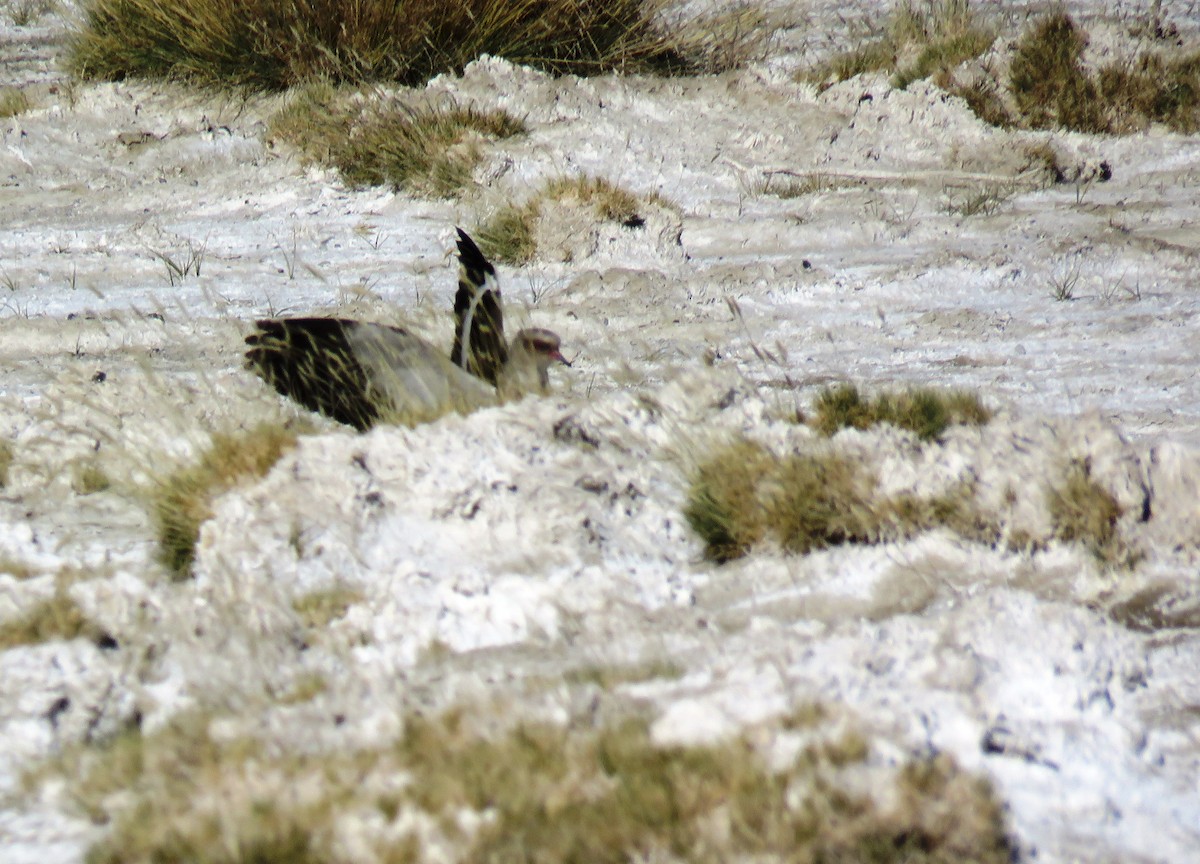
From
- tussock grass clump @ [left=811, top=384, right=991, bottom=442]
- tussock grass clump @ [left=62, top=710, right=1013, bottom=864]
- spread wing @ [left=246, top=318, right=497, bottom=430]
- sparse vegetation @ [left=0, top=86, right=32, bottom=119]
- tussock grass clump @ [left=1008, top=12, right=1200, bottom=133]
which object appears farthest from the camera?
sparse vegetation @ [left=0, top=86, right=32, bottom=119]

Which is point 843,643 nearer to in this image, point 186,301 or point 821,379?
point 821,379

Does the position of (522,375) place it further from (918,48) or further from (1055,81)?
(918,48)

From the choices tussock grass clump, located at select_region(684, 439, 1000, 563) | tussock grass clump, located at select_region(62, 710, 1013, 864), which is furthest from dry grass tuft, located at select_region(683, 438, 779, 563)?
tussock grass clump, located at select_region(62, 710, 1013, 864)

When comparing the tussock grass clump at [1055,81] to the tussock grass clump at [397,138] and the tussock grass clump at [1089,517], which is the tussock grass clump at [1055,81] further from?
the tussock grass clump at [1089,517]

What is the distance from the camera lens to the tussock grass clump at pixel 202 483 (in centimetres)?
331

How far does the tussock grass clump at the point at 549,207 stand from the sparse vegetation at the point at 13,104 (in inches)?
125

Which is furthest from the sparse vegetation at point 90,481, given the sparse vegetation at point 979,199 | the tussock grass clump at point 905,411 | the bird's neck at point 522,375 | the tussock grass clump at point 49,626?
the sparse vegetation at point 979,199

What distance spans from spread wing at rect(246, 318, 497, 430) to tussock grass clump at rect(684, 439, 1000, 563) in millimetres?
902

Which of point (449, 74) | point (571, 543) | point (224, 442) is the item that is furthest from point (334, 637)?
point (449, 74)

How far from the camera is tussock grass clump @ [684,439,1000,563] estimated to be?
125 inches

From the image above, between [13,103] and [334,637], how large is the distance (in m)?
5.57

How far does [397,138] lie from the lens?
20.9ft

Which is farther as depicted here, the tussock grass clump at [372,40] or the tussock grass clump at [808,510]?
the tussock grass clump at [372,40]

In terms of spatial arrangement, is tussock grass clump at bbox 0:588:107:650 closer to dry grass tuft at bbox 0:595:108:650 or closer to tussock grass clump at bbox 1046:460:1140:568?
A: dry grass tuft at bbox 0:595:108:650
